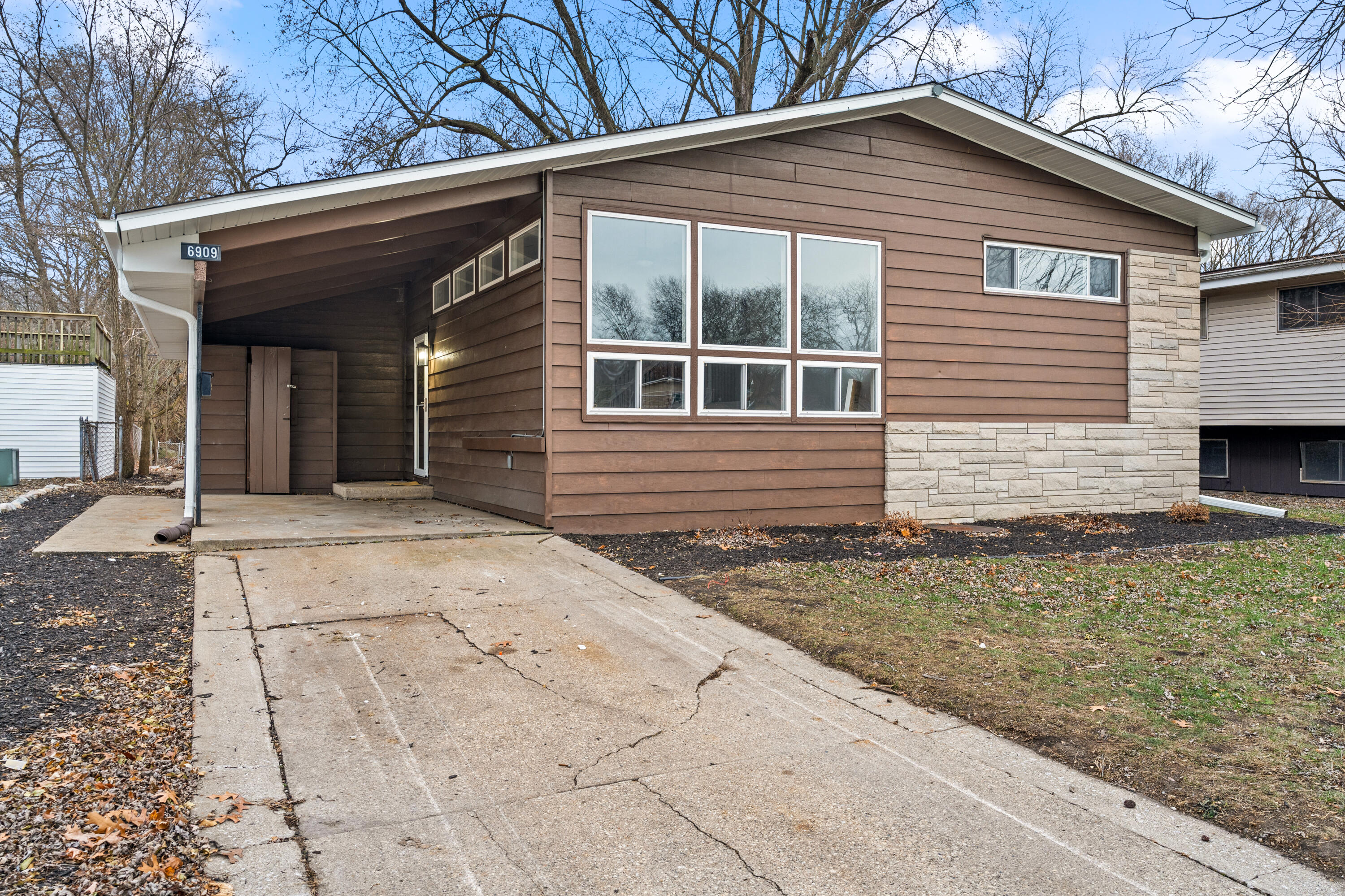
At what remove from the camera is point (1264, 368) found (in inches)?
621

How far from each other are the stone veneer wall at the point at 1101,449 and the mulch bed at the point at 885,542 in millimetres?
436

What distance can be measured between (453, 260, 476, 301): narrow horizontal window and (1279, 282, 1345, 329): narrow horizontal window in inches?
567

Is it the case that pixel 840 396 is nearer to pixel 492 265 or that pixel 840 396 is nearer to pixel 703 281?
pixel 703 281

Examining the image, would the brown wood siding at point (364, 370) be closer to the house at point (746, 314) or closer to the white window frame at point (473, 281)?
the house at point (746, 314)

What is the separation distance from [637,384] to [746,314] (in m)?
1.31

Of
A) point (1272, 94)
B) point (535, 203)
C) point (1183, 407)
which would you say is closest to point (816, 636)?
point (1272, 94)

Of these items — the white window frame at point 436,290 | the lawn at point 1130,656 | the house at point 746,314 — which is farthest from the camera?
A: the white window frame at point 436,290

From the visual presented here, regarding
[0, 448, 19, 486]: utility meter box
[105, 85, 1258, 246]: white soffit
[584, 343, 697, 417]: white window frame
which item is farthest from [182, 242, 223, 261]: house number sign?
[0, 448, 19, 486]: utility meter box

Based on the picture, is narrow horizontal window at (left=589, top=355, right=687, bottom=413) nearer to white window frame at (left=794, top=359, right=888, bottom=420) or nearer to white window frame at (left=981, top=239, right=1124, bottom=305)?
white window frame at (left=794, top=359, right=888, bottom=420)

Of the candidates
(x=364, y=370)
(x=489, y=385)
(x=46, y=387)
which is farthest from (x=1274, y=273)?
(x=46, y=387)

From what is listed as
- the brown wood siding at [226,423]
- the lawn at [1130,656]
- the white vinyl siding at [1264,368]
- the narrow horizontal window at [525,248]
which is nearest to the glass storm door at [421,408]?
the brown wood siding at [226,423]

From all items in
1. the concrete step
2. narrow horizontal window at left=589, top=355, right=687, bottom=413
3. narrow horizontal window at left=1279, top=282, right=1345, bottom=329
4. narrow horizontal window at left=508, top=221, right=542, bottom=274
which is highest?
narrow horizontal window at left=1279, top=282, right=1345, bottom=329

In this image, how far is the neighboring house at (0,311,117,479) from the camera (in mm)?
15172

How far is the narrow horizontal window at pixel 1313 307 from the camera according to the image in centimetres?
1462
